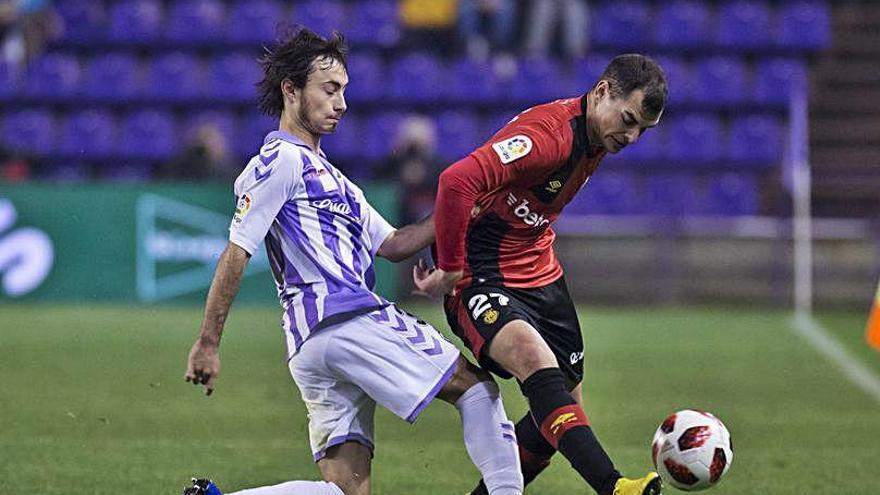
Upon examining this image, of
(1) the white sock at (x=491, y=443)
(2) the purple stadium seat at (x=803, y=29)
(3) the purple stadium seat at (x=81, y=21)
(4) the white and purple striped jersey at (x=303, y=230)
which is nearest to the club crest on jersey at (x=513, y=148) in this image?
(4) the white and purple striped jersey at (x=303, y=230)

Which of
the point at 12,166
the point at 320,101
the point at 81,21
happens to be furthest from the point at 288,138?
the point at 81,21

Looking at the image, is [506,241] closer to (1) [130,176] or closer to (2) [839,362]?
(2) [839,362]

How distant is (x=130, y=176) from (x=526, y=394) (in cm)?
1350

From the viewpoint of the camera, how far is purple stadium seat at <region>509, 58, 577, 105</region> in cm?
1814

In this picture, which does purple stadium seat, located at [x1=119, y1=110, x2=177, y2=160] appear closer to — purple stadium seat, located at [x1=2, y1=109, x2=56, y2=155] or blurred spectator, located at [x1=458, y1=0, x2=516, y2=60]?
purple stadium seat, located at [x1=2, y1=109, x2=56, y2=155]

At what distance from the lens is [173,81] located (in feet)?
62.2

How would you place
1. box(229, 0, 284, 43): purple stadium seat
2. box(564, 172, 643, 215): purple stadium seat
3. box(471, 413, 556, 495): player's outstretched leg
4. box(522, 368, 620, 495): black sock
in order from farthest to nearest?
1. box(229, 0, 284, 43): purple stadium seat
2. box(564, 172, 643, 215): purple stadium seat
3. box(471, 413, 556, 495): player's outstretched leg
4. box(522, 368, 620, 495): black sock

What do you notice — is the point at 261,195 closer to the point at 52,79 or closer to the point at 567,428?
the point at 567,428

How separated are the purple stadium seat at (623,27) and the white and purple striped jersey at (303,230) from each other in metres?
14.0

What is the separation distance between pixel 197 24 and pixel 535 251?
1425 centimetres

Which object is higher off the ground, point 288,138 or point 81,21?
point 288,138

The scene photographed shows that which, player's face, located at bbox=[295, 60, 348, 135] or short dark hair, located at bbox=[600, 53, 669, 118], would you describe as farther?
short dark hair, located at bbox=[600, 53, 669, 118]

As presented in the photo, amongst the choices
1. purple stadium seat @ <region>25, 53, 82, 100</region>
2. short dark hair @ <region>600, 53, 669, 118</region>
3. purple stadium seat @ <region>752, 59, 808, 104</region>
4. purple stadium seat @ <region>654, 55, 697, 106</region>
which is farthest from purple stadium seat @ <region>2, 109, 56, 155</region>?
short dark hair @ <region>600, 53, 669, 118</region>

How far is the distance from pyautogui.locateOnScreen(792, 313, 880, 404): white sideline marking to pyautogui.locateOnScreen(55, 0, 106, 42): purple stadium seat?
9911 mm
